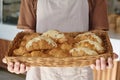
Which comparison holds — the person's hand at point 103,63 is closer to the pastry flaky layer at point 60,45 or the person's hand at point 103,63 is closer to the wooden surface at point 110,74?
the pastry flaky layer at point 60,45

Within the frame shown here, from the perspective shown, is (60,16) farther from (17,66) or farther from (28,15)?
(17,66)

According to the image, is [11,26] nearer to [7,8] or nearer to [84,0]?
[7,8]

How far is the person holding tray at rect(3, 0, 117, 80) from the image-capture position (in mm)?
1207

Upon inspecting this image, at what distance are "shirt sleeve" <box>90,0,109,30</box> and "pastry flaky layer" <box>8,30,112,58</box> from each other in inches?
7.4

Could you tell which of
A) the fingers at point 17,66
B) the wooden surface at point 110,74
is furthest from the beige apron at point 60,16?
the wooden surface at point 110,74

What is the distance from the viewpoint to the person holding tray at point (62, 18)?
47.5 inches

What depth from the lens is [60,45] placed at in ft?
3.27

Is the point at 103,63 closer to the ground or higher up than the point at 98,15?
closer to the ground

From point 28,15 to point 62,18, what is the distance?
0.17 meters

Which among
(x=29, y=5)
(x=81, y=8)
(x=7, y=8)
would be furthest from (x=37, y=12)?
(x=7, y=8)

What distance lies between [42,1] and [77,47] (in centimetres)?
39

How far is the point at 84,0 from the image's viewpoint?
1.24 metres

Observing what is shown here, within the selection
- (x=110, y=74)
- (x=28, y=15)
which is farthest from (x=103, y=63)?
(x=110, y=74)

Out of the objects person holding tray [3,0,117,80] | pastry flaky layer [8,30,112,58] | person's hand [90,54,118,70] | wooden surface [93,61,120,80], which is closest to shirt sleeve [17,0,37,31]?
person holding tray [3,0,117,80]
